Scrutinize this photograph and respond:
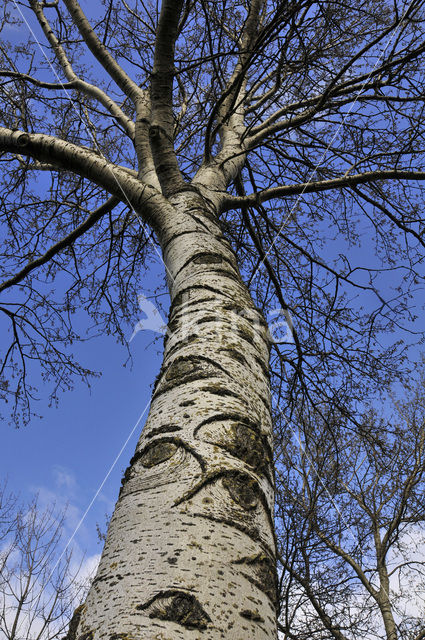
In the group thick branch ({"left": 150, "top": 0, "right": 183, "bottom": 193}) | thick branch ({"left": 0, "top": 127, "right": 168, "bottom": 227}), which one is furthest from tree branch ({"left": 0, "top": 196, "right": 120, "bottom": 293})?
thick branch ({"left": 150, "top": 0, "right": 183, "bottom": 193})

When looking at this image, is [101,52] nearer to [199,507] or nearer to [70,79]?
[70,79]

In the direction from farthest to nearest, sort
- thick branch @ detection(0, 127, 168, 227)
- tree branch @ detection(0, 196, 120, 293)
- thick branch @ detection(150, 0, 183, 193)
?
tree branch @ detection(0, 196, 120, 293)
thick branch @ detection(0, 127, 168, 227)
thick branch @ detection(150, 0, 183, 193)

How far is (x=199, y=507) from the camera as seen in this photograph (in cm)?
74

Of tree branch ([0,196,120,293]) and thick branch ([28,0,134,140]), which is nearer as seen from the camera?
tree branch ([0,196,120,293])

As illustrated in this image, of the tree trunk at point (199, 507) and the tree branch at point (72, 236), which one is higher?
the tree branch at point (72, 236)

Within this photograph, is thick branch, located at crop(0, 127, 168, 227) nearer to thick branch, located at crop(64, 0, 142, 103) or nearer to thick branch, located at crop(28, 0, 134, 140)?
thick branch, located at crop(64, 0, 142, 103)

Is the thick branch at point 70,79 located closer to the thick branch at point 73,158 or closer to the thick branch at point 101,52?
the thick branch at point 101,52

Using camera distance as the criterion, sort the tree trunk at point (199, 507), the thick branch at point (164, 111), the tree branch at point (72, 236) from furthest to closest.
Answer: the tree branch at point (72, 236)
the thick branch at point (164, 111)
the tree trunk at point (199, 507)

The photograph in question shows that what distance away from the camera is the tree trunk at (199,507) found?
60 cm

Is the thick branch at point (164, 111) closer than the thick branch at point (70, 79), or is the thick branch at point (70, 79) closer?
the thick branch at point (164, 111)

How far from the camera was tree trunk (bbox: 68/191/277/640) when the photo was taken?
597 millimetres

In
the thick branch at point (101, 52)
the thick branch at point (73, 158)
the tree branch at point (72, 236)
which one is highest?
the thick branch at point (101, 52)

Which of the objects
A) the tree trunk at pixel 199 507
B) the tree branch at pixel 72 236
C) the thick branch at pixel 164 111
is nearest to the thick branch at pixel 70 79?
the tree branch at pixel 72 236

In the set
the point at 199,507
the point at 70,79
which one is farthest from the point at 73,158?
the point at 70,79
